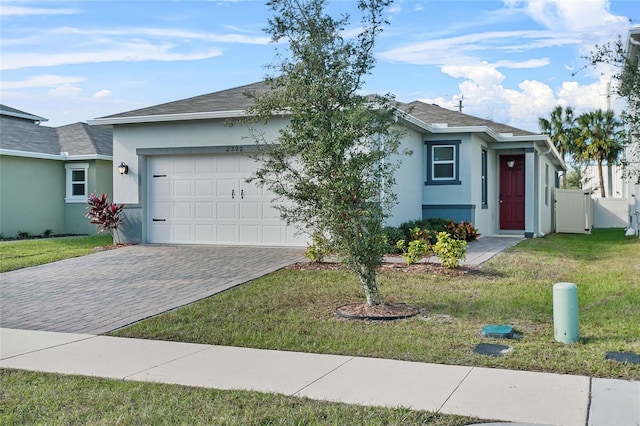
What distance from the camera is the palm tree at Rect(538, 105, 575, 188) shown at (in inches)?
1500

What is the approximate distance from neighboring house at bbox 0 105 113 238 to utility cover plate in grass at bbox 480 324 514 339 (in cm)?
1763

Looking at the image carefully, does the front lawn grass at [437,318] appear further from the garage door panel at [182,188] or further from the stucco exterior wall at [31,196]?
the stucco exterior wall at [31,196]

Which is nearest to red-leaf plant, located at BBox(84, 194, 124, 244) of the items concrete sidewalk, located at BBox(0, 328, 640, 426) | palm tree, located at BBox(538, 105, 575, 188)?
concrete sidewalk, located at BBox(0, 328, 640, 426)

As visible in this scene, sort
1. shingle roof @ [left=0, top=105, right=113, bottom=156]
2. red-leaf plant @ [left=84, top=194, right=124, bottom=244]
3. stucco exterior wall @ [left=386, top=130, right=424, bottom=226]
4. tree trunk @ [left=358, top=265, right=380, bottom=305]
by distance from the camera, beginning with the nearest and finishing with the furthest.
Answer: tree trunk @ [left=358, top=265, right=380, bottom=305] < stucco exterior wall @ [left=386, top=130, right=424, bottom=226] < red-leaf plant @ [left=84, top=194, right=124, bottom=244] < shingle roof @ [left=0, top=105, right=113, bottom=156]

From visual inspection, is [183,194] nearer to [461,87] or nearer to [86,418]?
[86,418]

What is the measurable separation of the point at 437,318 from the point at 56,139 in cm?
1977

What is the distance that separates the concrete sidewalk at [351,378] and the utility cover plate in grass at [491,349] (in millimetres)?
508

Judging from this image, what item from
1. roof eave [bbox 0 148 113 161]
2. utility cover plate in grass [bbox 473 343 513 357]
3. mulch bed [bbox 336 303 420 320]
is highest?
roof eave [bbox 0 148 113 161]

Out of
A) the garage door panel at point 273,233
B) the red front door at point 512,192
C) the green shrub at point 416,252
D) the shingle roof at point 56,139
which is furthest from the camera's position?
the shingle roof at point 56,139

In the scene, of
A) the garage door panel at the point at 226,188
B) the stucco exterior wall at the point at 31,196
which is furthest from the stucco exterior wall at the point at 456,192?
the stucco exterior wall at the point at 31,196

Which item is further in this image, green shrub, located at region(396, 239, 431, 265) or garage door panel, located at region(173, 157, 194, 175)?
garage door panel, located at region(173, 157, 194, 175)

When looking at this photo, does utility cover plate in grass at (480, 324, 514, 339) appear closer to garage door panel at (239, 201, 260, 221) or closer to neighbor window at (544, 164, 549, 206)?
garage door panel at (239, 201, 260, 221)

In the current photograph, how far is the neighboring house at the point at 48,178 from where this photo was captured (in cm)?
2034

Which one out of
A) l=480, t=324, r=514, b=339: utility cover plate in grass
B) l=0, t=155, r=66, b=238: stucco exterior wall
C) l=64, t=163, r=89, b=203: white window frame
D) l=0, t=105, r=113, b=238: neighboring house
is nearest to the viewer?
l=480, t=324, r=514, b=339: utility cover plate in grass
